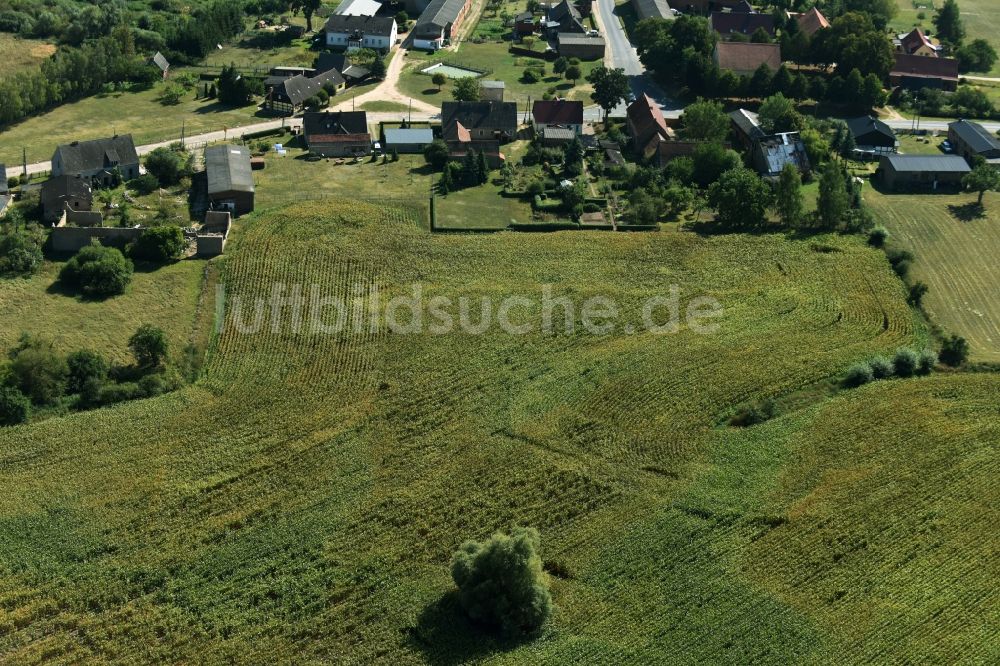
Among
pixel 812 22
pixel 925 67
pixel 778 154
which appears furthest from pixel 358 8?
pixel 925 67

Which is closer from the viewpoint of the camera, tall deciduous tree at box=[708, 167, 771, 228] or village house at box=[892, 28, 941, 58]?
tall deciduous tree at box=[708, 167, 771, 228]

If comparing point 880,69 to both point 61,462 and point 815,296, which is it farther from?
point 61,462

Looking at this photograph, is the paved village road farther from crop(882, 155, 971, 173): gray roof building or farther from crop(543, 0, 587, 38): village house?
crop(882, 155, 971, 173): gray roof building

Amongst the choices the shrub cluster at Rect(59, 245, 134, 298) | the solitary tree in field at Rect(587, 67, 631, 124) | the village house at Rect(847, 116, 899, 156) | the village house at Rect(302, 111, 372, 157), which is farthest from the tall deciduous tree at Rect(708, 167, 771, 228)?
the shrub cluster at Rect(59, 245, 134, 298)

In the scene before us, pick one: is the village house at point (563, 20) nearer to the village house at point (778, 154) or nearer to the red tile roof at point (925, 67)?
the red tile roof at point (925, 67)

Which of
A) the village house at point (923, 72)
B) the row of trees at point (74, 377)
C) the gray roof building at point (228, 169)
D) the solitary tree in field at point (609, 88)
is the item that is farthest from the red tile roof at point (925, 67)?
the row of trees at point (74, 377)

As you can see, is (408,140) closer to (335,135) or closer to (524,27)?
(335,135)

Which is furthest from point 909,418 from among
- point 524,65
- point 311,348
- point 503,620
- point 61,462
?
point 524,65
